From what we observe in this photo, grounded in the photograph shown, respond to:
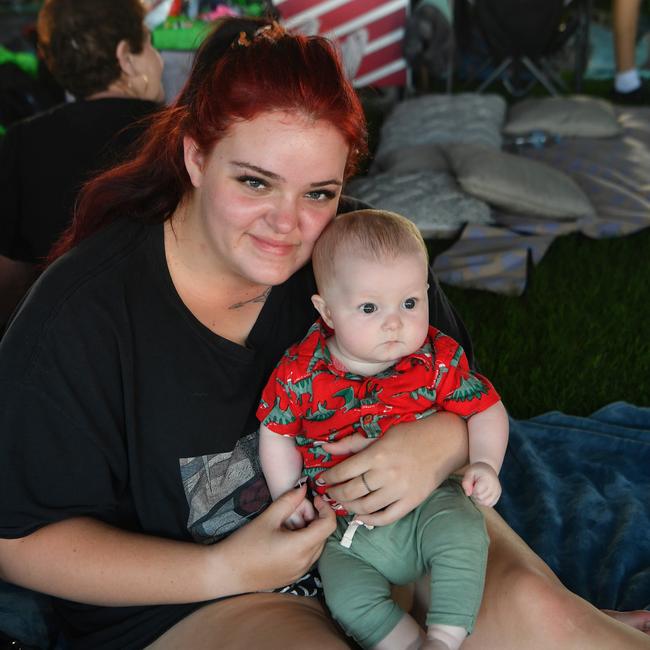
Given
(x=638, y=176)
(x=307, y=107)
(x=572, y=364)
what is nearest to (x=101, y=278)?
(x=307, y=107)

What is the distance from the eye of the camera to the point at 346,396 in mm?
1767

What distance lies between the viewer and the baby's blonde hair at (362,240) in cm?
171

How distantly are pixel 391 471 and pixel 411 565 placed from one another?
0.63ft

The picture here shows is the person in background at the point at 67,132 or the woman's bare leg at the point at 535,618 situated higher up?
the person in background at the point at 67,132

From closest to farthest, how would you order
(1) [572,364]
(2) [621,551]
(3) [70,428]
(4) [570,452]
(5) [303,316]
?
(3) [70,428]
(5) [303,316]
(2) [621,551]
(4) [570,452]
(1) [572,364]

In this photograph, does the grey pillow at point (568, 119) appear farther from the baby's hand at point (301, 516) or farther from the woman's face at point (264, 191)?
the baby's hand at point (301, 516)

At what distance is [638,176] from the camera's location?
4844 millimetres

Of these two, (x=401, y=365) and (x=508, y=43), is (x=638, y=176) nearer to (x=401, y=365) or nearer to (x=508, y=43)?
(x=508, y=43)

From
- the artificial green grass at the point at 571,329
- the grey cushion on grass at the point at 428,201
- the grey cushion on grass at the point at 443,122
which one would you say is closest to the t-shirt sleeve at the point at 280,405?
the artificial green grass at the point at 571,329

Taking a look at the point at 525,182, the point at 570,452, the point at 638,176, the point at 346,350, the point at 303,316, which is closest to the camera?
the point at 346,350

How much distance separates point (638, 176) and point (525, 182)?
0.82m

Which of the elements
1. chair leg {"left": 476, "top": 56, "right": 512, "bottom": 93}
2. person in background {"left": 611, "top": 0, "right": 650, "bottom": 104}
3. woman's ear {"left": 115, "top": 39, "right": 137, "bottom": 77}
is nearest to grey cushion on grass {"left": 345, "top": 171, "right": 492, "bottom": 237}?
woman's ear {"left": 115, "top": 39, "right": 137, "bottom": 77}

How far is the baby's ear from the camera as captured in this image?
1.80m

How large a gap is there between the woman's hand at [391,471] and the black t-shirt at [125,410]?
0.22 metres
